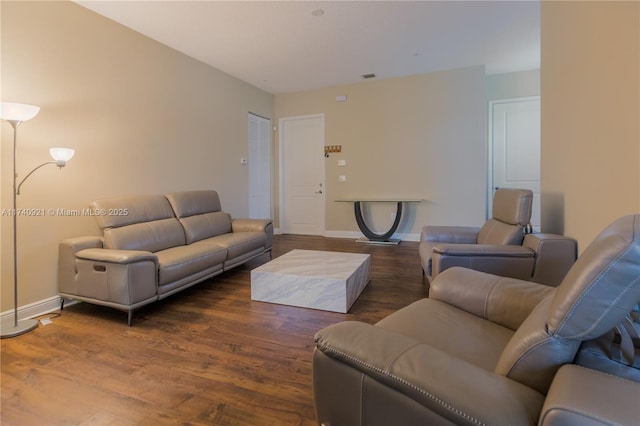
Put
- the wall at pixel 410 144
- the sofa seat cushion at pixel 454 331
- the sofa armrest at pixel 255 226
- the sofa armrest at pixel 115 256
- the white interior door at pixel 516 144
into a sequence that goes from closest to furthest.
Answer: the sofa seat cushion at pixel 454 331 < the sofa armrest at pixel 115 256 < the sofa armrest at pixel 255 226 < the wall at pixel 410 144 < the white interior door at pixel 516 144

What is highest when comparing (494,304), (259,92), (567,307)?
(259,92)

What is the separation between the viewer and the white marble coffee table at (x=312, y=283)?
2.73m

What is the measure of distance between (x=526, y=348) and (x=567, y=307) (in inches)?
6.4

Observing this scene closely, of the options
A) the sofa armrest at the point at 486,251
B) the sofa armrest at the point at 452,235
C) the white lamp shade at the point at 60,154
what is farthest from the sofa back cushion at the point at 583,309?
the white lamp shade at the point at 60,154

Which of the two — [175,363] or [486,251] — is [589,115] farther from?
[175,363]

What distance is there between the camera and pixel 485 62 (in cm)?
503

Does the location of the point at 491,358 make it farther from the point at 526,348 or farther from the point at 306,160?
the point at 306,160

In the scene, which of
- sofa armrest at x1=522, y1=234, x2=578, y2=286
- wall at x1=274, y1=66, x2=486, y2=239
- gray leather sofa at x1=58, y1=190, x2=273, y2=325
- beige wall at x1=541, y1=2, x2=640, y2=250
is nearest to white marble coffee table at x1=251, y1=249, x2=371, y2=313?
gray leather sofa at x1=58, y1=190, x2=273, y2=325

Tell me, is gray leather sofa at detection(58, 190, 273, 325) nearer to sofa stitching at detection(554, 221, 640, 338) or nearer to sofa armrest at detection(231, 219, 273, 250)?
sofa armrest at detection(231, 219, 273, 250)

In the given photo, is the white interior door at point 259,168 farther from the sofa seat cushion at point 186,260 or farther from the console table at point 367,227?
the sofa seat cushion at point 186,260

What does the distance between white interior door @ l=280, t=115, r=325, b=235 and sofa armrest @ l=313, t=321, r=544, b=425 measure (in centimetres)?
529

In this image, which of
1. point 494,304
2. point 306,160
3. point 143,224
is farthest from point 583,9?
point 306,160

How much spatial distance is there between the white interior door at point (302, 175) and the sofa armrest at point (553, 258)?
171 inches

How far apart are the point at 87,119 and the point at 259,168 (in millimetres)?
3258
